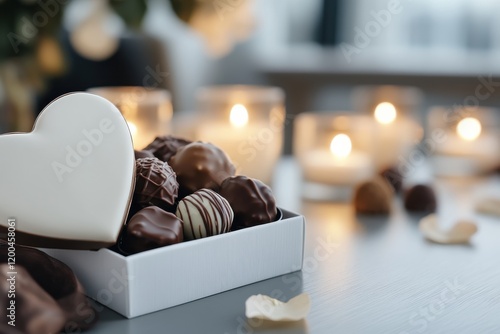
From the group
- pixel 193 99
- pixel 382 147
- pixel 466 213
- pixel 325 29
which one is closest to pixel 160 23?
pixel 193 99

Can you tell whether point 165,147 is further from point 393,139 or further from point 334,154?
point 393,139

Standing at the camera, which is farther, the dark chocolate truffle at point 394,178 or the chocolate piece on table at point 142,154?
the dark chocolate truffle at point 394,178

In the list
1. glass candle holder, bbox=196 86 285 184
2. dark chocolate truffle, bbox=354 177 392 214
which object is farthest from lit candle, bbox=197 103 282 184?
dark chocolate truffle, bbox=354 177 392 214

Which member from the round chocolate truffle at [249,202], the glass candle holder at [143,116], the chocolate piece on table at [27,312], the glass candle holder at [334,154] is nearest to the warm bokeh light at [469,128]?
the glass candle holder at [334,154]

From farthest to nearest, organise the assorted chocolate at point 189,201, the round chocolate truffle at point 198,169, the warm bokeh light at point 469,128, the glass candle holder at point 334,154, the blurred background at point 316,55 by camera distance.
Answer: the blurred background at point 316,55, the warm bokeh light at point 469,128, the glass candle holder at point 334,154, the round chocolate truffle at point 198,169, the assorted chocolate at point 189,201

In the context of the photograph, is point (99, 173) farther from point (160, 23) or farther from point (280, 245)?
point (160, 23)

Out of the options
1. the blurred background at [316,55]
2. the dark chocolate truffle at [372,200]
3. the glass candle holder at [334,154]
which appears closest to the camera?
the dark chocolate truffle at [372,200]

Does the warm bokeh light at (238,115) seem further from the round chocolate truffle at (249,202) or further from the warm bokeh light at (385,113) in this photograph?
the round chocolate truffle at (249,202)

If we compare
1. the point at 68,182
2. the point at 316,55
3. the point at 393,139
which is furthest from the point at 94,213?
the point at 316,55
